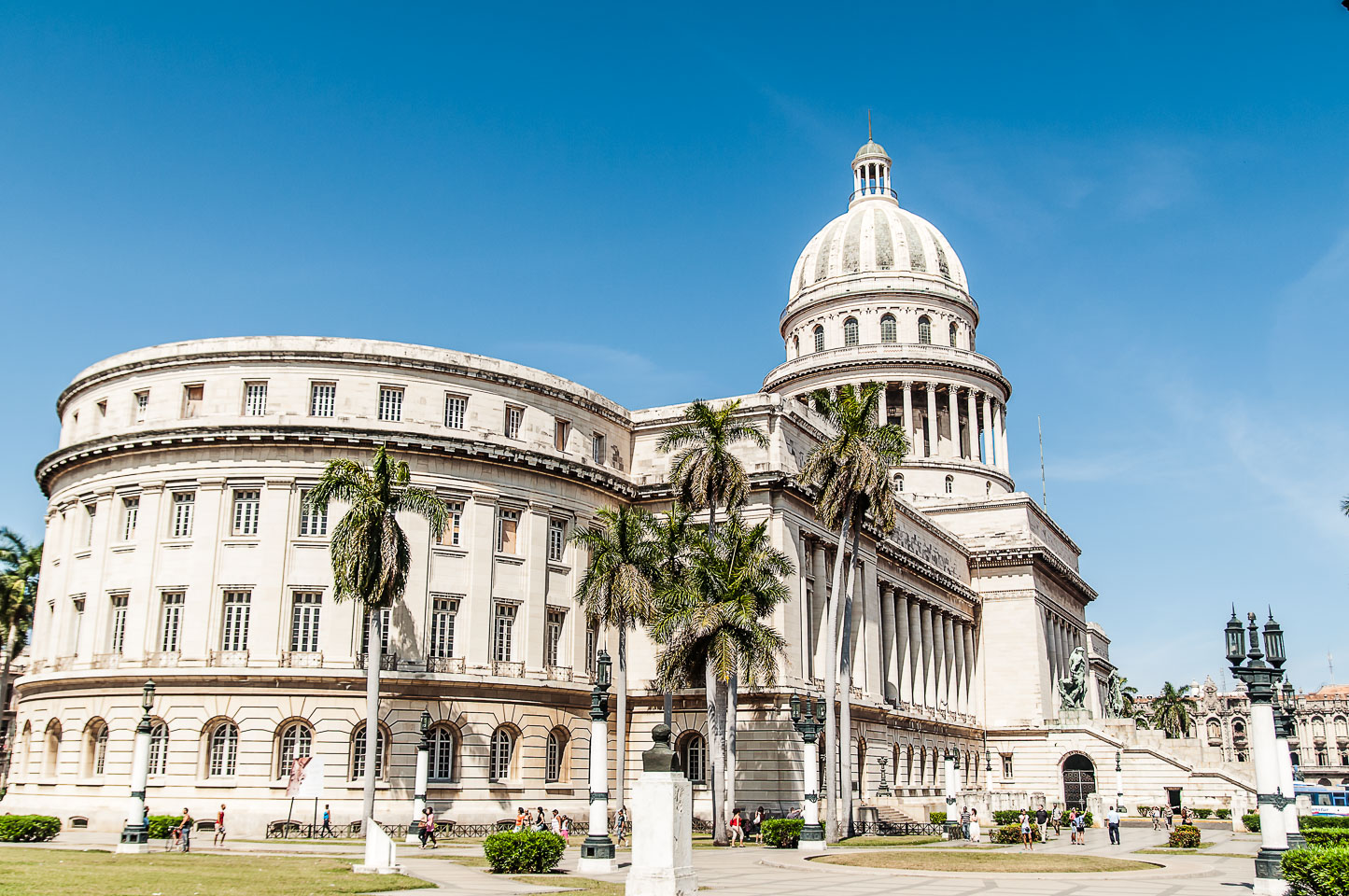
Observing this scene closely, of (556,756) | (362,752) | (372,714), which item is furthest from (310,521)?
(556,756)

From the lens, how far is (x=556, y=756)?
54.2 m

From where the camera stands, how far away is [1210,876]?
33.5 metres

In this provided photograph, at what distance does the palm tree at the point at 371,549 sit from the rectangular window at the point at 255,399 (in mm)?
8621

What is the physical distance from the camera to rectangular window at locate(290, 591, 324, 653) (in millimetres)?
49469

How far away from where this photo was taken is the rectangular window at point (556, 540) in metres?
56.4

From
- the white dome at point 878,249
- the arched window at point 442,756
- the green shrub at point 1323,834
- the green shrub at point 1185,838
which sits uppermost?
the white dome at point 878,249

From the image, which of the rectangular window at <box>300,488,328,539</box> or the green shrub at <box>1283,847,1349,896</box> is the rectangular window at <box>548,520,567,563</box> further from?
the green shrub at <box>1283,847,1349,896</box>

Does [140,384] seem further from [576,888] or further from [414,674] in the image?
[576,888]

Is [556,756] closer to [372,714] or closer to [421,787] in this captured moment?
[421,787]

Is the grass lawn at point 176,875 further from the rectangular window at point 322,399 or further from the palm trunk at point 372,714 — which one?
the rectangular window at point 322,399

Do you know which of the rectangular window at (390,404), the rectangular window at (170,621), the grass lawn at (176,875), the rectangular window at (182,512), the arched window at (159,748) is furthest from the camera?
the rectangular window at (390,404)

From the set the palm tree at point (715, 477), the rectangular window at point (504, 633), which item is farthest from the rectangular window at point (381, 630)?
the palm tree at point (715, 477)

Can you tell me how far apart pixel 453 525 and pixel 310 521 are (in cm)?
601

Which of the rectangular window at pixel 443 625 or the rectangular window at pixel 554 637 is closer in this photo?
the rectangular window at pixel 443 625
